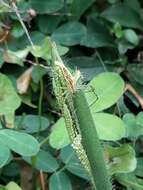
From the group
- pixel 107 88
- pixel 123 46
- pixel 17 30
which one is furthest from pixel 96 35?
pixel 107 88

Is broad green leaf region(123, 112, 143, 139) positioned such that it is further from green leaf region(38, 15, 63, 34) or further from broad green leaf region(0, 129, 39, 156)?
green leaf region(38, 15, 63, 34)

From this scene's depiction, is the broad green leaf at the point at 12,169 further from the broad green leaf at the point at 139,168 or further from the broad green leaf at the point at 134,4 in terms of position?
the broad green leaf at the point at 134,4

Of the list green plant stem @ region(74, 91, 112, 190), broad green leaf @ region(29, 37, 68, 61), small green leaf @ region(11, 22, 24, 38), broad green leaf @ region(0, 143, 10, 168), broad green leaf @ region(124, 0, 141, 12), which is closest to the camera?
green plant stem @ region(74, 91, 112, 190)

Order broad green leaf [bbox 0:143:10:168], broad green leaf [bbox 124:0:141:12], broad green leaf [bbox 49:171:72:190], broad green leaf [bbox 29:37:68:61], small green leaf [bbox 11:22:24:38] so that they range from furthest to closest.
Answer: broad green leaf [bbox 124:0:141:12] < small green leaf [bbox 11:22:24:38] < broad green leaf [bbox 29:37:68:61] < broad green leaf [bbox 49:171:72:190] < broad green leaf [bbox 0:143:10:168]

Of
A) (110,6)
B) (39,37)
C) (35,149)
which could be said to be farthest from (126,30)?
(35,149)

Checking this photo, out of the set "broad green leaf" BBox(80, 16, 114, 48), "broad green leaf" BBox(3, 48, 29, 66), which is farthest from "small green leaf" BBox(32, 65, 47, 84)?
"broad green leaf" BBox(80, 16, 114, 48)

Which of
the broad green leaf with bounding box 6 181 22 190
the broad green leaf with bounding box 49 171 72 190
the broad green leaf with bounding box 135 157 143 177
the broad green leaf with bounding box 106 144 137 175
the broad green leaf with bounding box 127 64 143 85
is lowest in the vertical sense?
the broad green leaf with bounding box 135 157 143 177
